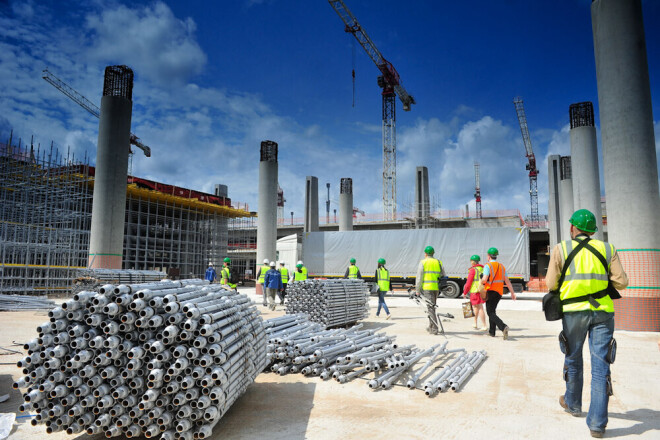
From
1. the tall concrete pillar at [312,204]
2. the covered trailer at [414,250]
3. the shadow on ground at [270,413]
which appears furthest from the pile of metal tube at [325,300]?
the tall concrete pillar at [312,204]

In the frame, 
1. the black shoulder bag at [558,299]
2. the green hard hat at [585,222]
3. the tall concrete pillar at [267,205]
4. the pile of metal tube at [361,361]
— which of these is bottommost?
the pile of metal tube at [361,361]

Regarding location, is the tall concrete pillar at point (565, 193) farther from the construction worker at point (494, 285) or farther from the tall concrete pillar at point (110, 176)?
the tall concrete pillar at point (110, 176)

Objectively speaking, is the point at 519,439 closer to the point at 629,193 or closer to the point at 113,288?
the point at 113,288

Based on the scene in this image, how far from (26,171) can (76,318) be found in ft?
74.3

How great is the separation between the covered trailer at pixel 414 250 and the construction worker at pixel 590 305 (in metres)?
18.7

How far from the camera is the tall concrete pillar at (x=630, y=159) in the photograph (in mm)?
9602

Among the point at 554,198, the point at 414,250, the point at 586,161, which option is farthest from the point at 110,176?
the point at 554,198

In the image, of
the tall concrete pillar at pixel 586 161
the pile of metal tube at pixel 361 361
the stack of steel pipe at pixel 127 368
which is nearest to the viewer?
the stack of steel pipe at pixel 127 368

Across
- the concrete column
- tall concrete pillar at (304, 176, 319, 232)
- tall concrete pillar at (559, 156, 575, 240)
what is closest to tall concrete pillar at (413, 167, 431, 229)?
the concrete column

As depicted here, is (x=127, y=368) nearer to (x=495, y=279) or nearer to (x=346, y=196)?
(x=495, y=279)

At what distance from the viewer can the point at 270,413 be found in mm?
4332

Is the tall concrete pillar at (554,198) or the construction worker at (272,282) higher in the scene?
the tall concrete pillar at (554,198)

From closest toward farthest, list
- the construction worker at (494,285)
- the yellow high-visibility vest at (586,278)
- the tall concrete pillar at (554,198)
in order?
the yellow high-visibility vest at (586,278), the construction worker at (494,285), the tall concrete pillar at (554,198)

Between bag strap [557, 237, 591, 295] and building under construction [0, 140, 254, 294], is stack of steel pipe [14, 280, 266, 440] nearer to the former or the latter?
bag strap [557, 237, 591, 295]
